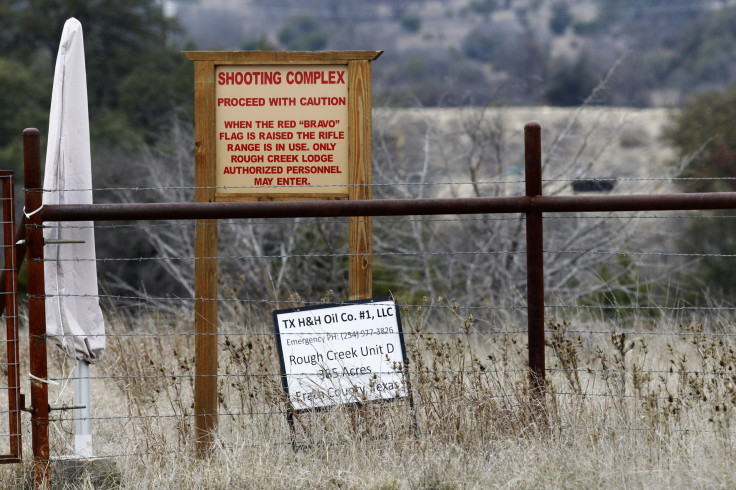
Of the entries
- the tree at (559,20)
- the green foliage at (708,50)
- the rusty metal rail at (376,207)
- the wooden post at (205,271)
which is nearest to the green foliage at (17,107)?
the wooden post at (205,271)

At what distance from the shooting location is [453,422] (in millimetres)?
4855

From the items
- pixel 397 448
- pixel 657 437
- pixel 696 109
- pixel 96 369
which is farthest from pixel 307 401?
pixel 696 109

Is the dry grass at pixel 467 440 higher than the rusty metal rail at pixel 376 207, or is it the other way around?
the rusty metal rail at pixel 376 207

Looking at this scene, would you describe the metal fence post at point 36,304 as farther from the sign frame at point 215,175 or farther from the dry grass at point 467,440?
the sign frame at point 215,175

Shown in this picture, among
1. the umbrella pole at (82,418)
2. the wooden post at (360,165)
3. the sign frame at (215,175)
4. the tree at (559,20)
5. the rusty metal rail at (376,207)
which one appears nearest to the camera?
the rusty metal rail at (376,207)

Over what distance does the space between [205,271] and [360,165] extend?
110 centimetres

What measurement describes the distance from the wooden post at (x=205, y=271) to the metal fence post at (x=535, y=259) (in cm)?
175

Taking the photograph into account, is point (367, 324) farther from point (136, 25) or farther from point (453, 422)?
point (136, 25)

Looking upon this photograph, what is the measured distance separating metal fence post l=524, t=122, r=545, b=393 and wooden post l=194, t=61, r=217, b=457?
5.75 ft

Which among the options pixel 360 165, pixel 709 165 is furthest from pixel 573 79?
pixel 360 165

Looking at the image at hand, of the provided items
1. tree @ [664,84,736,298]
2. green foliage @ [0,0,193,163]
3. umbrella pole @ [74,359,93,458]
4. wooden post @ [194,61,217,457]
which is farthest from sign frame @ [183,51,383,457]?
green foliage @ [0,0,193,163]

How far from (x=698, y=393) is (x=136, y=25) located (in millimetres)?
32718

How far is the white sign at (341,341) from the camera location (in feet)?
17.5

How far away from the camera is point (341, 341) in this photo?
5.41 meters
